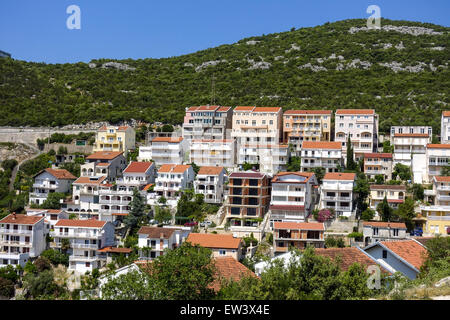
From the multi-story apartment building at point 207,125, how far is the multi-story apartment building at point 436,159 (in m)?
24.3

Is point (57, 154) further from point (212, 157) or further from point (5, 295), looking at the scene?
point (5, 295)

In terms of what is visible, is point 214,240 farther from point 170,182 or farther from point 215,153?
point 215,153

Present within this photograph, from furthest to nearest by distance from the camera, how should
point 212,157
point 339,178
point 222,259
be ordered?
point 212,157 < point 339,178 < point 222,259

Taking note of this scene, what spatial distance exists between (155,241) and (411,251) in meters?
20.6

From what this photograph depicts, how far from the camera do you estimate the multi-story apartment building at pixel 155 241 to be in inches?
1687

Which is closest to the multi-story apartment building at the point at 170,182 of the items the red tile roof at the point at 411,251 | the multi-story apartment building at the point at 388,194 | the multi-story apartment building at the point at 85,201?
the multi-story apartment building at the point at 85,201

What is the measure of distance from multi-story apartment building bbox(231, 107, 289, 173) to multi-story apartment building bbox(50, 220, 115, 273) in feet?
65.3

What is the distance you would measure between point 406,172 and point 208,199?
2045 centimetres

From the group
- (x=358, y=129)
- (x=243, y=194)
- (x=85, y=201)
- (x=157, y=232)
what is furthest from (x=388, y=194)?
(x=85, y=201)

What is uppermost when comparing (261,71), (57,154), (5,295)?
(261,71)

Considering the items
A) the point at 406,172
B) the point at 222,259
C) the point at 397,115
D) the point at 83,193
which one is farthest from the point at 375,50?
the point at 222,259

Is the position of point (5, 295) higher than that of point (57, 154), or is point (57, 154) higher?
point (57, 154)

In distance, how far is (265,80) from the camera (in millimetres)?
97438

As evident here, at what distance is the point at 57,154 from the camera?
215 feet
